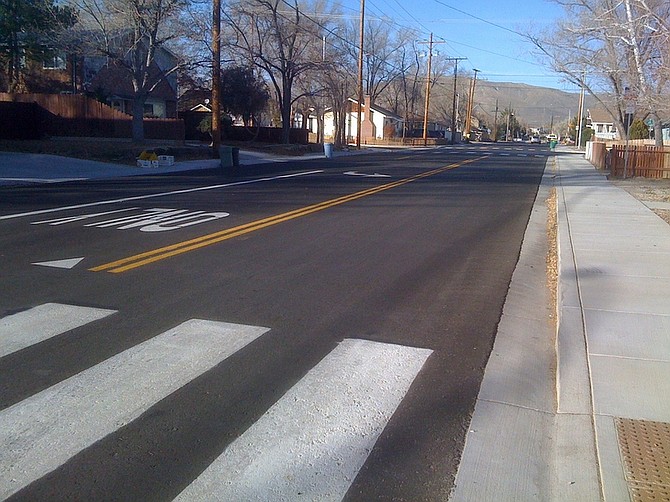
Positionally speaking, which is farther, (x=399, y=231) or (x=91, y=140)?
(x=91, y=140)

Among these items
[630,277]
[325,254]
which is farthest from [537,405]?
[325,254]

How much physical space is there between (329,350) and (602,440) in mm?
2483

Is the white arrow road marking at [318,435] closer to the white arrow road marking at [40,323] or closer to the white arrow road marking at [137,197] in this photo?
the white arrow road marking at [40,323]

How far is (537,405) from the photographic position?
529 centimetres

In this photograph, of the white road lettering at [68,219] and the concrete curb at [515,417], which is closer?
the concrete curb at [515,417]

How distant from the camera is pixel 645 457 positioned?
431 cm

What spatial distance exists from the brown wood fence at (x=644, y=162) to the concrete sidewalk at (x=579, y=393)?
22.3 meters

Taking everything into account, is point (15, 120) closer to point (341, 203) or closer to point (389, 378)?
point (341, 203)

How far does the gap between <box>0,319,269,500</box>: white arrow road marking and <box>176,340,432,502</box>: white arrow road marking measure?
34.2 inches

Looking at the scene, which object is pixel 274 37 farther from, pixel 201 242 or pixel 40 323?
pixel 40 323

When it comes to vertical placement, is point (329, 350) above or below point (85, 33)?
below

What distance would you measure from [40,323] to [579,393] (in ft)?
16.0

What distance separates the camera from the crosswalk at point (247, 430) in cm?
402

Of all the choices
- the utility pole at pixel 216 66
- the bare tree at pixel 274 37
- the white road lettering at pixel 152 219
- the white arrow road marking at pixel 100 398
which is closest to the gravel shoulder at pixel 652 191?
the white road lettering at pixel 152 219
